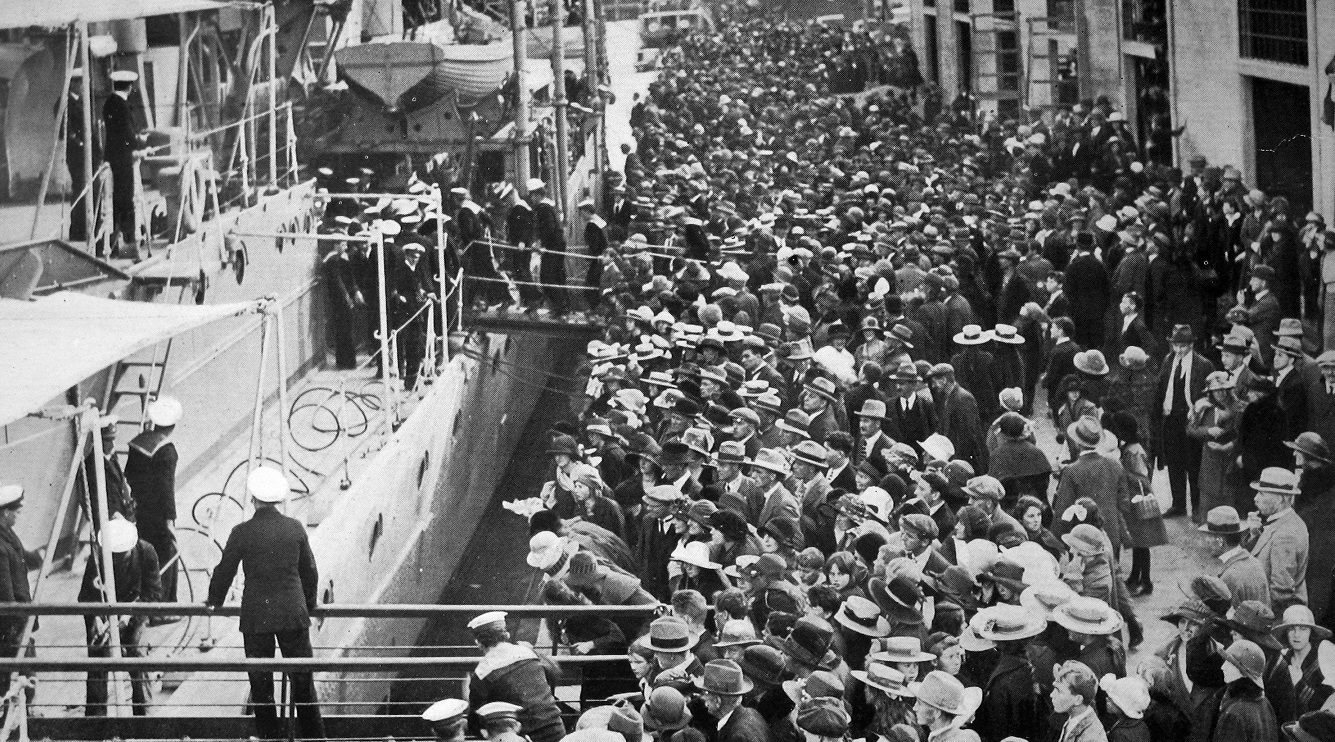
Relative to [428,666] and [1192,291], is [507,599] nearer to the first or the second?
[1192,291]

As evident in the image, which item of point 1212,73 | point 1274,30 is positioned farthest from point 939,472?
point 1212,73

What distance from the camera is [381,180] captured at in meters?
24.9

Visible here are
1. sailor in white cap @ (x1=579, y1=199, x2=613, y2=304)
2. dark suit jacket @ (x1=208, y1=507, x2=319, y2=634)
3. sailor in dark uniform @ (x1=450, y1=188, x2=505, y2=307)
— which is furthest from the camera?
sailor in white cap @ (x1=579, y1=199, x2=613, y2=304)

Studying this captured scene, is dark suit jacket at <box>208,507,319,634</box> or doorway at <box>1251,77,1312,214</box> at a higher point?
doorway at <box>1251,77,1312,214</box>

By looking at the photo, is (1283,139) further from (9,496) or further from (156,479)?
(9,496)

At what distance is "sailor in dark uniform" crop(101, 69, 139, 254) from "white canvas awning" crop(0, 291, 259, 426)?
402cm

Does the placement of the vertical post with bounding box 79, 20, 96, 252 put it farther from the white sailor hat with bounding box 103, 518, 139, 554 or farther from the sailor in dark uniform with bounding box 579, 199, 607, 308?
the sailor in dark uniform with bounding box 579, 199, 607, 308

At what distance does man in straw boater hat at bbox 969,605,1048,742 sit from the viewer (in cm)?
756

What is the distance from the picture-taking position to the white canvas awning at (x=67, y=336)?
28.8 ft

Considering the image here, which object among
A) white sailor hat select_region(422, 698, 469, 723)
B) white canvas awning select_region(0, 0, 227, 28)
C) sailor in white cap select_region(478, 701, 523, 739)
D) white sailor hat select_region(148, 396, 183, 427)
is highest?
white canvas awning select_region(0, 0, 227, 28)

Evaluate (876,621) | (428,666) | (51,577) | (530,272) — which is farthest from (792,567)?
(530,272)

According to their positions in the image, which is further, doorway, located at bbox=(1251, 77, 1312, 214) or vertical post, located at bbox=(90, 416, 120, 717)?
doorway, located at bbox=(1251, 77, 1312, 214)

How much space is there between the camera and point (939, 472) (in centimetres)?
1027

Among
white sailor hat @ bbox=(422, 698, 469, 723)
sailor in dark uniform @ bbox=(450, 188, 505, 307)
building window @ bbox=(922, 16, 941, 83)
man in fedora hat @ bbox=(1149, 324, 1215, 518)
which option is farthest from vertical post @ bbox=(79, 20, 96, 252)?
building window @ bbox=(922, 16, 941, 83)
